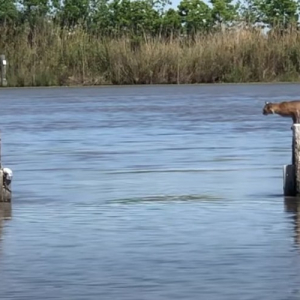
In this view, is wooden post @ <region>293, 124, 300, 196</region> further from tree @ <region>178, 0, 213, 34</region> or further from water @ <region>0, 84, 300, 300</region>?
tree @ <region>178, 0, 213, 34</region>

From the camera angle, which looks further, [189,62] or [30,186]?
[189,62]

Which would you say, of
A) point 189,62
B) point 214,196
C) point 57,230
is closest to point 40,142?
point 214,196

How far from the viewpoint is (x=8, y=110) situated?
28.0 metres

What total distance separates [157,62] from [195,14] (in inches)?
592

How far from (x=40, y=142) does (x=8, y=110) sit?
9.15 metres

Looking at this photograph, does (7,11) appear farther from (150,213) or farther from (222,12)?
(150,213)

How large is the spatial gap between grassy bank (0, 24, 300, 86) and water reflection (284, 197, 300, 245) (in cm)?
2885

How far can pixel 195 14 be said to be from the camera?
5547cm

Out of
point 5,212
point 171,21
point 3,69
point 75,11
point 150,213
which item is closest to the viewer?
point 150,213

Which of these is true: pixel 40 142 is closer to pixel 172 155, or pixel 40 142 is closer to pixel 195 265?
pixel 172 155

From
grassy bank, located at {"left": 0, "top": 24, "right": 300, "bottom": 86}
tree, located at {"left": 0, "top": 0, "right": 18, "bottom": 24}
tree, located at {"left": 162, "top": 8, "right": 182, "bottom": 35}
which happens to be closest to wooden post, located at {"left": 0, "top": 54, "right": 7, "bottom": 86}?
grassy bank, located at {"left": 0, "top": 24, "right": 300, "bottom": 86}

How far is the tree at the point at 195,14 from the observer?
54781 mm

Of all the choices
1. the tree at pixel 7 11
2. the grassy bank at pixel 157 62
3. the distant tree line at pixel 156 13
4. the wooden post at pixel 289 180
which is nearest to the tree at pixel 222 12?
the distant tree line at pixel 156 13

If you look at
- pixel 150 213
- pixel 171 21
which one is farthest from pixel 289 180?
pixel 171 21
